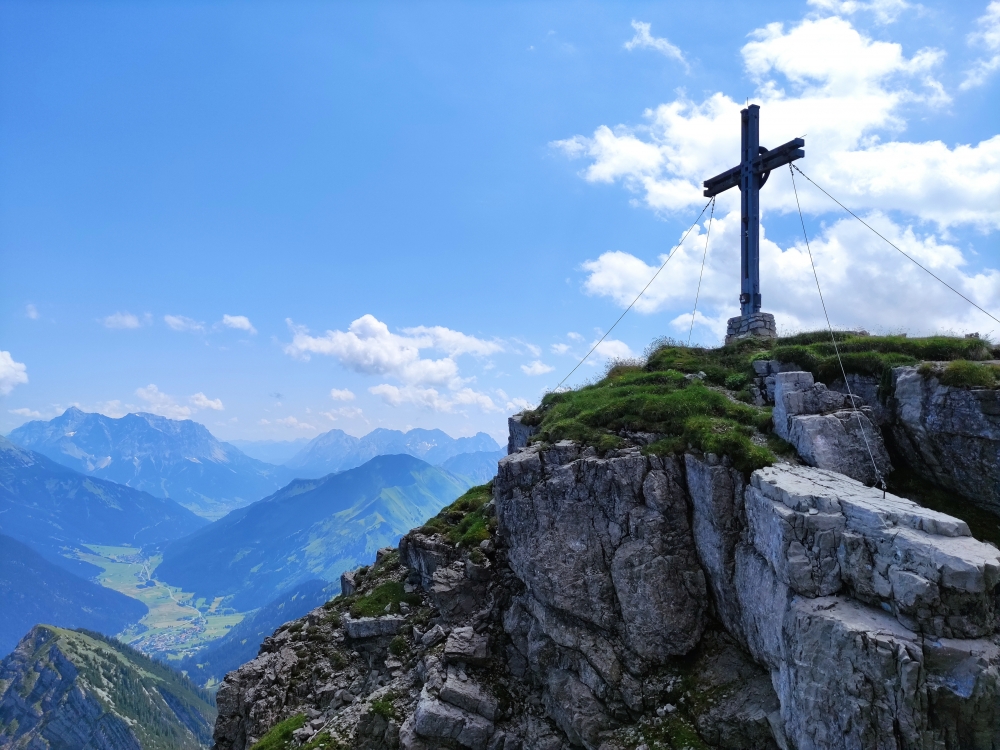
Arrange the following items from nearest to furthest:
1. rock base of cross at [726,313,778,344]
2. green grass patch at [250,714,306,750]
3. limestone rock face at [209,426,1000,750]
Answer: limestone rock face at [209,426,1000,750], green grass patch at [250,714,306,750], rock base of cross at [726,313,778,344]

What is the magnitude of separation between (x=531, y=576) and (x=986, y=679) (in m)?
11.4

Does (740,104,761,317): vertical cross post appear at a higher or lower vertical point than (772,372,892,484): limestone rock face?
higher

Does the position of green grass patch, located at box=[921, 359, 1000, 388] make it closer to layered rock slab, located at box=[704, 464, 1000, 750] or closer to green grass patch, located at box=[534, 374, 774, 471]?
layered rock slab, located at box=[704, 464, 1000, 750]

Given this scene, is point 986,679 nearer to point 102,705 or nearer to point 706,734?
point 706,734

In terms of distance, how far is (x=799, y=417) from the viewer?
16109 millimetres

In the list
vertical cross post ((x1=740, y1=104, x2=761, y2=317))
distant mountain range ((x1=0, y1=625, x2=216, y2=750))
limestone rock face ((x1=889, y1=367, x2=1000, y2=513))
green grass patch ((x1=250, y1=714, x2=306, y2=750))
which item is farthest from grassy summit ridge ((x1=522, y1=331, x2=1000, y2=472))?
distant mountain range ((x1=0, y1=625, x2=216, y2=750))

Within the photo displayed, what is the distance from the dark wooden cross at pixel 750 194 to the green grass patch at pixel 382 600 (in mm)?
20945

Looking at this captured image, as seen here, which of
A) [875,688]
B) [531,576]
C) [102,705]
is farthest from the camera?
[102,705]

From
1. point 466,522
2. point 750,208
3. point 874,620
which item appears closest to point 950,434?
point 874,620

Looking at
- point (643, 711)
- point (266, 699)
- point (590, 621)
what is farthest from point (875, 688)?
point (266, 699)

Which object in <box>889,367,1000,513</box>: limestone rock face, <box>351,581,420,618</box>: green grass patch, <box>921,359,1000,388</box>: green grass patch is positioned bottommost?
<box>351,581,420,618</box>: green grass patch

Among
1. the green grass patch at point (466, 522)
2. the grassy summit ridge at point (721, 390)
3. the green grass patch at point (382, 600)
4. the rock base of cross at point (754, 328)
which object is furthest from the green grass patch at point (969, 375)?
the green grass patch at point (382, 600)

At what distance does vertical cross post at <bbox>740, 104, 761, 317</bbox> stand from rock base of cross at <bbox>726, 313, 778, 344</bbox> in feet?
1.35

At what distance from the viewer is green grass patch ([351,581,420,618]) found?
23.5 m
